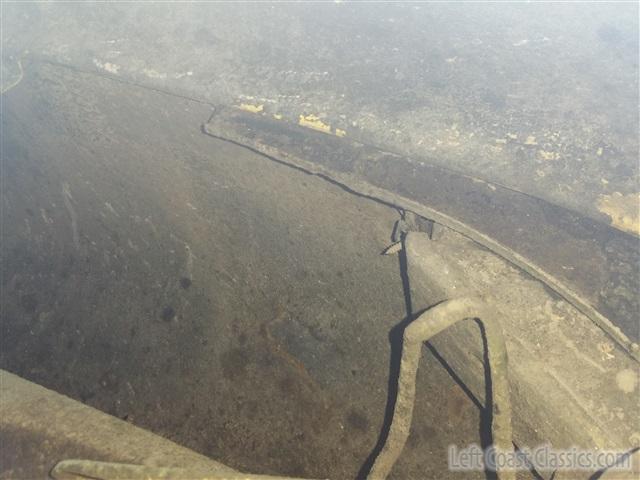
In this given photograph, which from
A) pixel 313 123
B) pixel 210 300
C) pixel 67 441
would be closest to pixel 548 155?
pixel 313 123

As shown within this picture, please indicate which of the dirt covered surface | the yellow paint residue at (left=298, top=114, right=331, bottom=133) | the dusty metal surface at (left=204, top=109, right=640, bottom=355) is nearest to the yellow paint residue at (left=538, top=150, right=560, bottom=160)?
the dusty metal surface at (left=204, top=109, right=640, bottom=355)

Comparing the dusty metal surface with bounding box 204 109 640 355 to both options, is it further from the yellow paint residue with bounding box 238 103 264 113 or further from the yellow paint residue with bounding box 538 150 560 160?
the yellow paint residue with bounding box 538 150 560 160

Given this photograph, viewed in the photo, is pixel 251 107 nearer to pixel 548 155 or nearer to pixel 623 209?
pixel 548 155

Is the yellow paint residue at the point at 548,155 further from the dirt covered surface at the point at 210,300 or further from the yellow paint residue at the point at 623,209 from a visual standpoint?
the dirt covered surface at the point at 210,300

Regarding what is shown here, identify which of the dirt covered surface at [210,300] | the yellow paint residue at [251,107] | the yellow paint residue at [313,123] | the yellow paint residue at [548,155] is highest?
the yellow paint residue at [251,107]

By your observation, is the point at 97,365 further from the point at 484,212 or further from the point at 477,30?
the point at 477,30

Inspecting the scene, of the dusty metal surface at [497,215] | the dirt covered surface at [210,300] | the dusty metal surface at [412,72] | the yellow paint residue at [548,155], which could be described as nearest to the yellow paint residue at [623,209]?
the dusty metal surface at [412,72]
